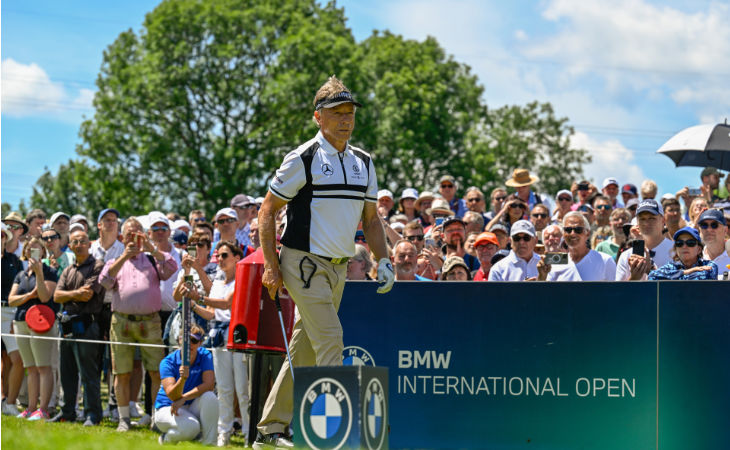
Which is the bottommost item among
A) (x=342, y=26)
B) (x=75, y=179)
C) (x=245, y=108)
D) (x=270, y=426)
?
(x=270, y=426)

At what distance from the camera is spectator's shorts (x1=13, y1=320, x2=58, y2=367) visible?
12.6 metres

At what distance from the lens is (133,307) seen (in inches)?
455

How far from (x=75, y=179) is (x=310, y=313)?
43575 millimetres

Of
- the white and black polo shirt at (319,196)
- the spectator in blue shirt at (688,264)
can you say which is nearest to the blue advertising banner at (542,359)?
the spectator in blue shirt at (688,264)

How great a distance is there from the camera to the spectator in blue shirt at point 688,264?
28.7 feet

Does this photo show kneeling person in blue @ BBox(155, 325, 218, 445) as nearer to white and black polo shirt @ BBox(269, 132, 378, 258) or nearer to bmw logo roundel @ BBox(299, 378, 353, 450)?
white and black polo shirt @ BBox(269, 132, 378, 258)

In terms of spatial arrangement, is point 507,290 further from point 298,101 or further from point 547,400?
Answer: point 298,101

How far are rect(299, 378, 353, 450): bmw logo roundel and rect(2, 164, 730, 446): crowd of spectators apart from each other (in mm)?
2978

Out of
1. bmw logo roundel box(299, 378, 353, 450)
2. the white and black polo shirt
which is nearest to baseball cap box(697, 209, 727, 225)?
the white and black polo shirt

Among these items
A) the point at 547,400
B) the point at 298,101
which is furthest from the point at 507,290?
the point at 298,101

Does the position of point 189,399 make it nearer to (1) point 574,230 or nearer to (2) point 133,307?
(2) point 133,307

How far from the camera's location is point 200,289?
11344mm

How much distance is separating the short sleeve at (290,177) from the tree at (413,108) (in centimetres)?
4186

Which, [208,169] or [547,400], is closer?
[547,400]
